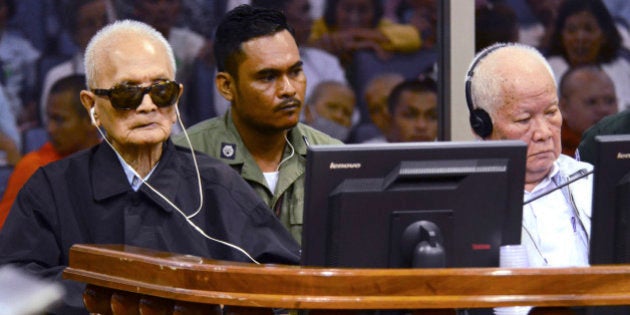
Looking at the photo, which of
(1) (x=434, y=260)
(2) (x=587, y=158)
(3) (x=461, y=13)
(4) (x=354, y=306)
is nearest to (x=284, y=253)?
(1) (x=434, y=260)

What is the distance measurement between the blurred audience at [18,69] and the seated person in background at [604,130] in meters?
1.92

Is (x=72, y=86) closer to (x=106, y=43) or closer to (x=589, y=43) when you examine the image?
(x=106, y=43)

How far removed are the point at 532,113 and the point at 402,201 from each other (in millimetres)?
1110

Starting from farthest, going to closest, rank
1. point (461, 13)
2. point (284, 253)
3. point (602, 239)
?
point (461, 13) < point (284, 253) < point (602, 239)

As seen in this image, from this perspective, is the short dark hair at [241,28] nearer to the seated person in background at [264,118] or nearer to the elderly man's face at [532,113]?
the seated person in background at [264,118]

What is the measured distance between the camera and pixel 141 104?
9.78ft

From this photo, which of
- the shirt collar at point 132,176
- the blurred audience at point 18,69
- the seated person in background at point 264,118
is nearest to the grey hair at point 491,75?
the seated person in background at point 264,118

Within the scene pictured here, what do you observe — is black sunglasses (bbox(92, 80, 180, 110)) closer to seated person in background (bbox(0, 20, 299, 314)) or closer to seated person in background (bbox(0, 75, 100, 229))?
seated person in background (bbox(0, 20, 299, 314))

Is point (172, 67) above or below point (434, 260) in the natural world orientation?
above

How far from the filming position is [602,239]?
7.58 feet

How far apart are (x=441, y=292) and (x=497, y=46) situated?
5.08 feet

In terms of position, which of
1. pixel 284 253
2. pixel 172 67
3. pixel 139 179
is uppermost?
pixel 172 67

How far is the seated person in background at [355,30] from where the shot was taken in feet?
13.9

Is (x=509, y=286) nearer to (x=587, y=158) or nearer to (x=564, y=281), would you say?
(x=564, y=281)
